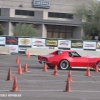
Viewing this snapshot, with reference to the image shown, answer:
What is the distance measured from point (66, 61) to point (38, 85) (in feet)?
27.6

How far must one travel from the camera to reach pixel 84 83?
17125 mm

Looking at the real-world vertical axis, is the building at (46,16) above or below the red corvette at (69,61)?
above

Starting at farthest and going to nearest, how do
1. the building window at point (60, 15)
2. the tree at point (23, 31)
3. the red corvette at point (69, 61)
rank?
1. the building window at point (60, 15)
2. the tree at point (23, 31)
3. the red corvette at point (69, 61)

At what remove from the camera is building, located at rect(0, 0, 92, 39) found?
7588 cm

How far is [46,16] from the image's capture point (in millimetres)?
79312

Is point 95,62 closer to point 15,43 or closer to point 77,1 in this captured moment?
point 15,43

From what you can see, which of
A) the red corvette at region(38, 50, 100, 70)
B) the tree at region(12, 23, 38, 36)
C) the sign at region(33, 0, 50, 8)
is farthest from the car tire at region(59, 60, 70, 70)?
the sign at region(33, 0, 50, 8)

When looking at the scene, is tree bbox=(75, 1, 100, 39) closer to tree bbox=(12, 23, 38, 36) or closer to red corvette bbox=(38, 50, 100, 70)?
tree bbox=(12, 23, 38, 36)

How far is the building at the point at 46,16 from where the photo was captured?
75875 millimetres

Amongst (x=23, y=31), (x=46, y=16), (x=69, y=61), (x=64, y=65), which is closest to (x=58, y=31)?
(x=46, y=16)

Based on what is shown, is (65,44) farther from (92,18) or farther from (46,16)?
(46,16)

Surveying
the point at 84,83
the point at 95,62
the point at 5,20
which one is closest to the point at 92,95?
the point at 84,83

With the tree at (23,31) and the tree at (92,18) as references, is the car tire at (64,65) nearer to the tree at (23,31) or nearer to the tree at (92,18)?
the tree at (23,31)

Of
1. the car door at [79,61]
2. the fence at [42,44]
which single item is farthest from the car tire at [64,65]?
the fence at [42,44]
